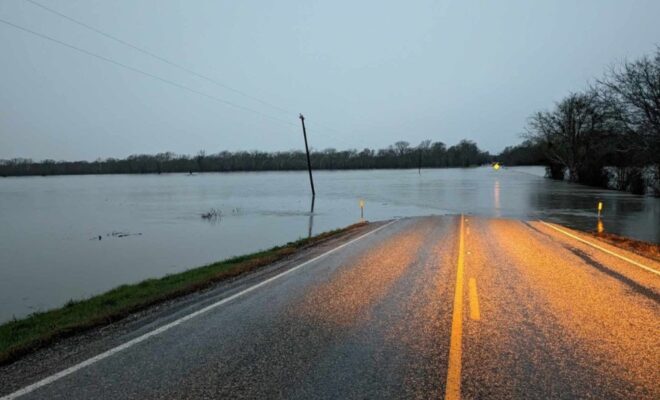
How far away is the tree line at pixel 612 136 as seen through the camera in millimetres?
31766

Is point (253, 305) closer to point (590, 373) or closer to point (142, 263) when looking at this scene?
point (590, 373)

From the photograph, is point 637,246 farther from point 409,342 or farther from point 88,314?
point 88,314

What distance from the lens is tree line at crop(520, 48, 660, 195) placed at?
31.8 meters

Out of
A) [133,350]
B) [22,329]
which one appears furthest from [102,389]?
[22,329]

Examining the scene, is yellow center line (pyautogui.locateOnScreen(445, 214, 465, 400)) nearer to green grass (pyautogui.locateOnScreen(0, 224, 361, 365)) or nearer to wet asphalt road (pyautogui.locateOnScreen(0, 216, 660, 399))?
wet asphalt road (pyautogui.locateOnScreen(0, 216, 660, 399))

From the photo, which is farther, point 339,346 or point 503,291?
point 503,291

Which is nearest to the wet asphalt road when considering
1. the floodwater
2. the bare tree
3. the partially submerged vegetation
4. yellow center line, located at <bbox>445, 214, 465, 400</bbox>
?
yellow center line, located at <bbox>445, 214, 465, 400</bbox>

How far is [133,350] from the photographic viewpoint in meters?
5.66

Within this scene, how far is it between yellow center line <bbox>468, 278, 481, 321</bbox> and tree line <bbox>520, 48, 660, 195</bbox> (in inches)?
1122

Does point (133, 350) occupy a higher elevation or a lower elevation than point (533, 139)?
lower

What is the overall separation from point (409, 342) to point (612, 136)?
130 feet

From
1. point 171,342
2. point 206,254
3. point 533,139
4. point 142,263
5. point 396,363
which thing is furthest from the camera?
point 533,139

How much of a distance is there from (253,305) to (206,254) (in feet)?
37.2

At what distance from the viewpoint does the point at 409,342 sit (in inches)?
221
